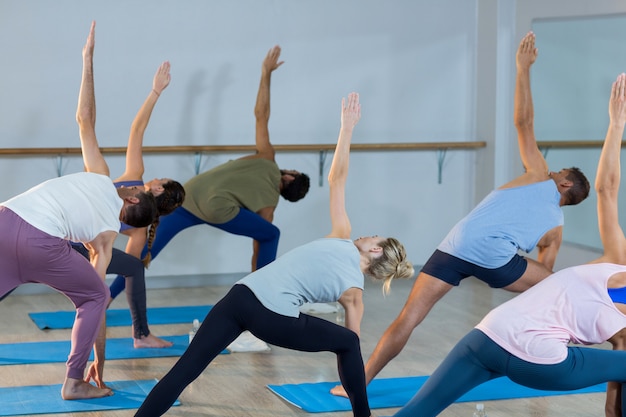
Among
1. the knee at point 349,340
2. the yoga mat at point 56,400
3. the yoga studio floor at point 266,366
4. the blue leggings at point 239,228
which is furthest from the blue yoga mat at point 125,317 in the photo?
the knee at point 349,340

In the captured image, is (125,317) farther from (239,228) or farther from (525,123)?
(525,123)

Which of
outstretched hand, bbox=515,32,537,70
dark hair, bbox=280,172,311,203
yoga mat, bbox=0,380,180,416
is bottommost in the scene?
yoga mat, bbox=0,380,180,416

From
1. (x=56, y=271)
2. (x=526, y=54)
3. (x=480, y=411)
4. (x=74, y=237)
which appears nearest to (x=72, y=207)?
(x=74, y=237)

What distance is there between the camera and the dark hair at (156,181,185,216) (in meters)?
4.32

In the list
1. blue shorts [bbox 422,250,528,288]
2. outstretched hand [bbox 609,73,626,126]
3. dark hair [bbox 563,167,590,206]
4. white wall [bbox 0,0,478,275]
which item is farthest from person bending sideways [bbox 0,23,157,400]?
white wall [bbox 0,0,478,275]

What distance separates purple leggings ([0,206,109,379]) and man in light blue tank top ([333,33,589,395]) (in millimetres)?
1050

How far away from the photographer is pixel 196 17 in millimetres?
6535

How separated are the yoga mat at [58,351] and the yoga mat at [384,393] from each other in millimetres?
857

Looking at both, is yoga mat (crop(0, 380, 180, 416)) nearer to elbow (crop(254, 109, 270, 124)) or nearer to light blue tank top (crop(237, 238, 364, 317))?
light blue tank top (crop(237, 238, 364, 317))

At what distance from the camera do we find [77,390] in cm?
375

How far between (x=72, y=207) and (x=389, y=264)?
119 cm

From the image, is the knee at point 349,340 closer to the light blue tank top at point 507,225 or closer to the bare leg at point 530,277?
the light blue tank top at point 507,225

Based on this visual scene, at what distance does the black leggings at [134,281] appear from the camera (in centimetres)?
453

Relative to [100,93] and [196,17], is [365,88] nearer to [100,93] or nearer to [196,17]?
[196,17]
